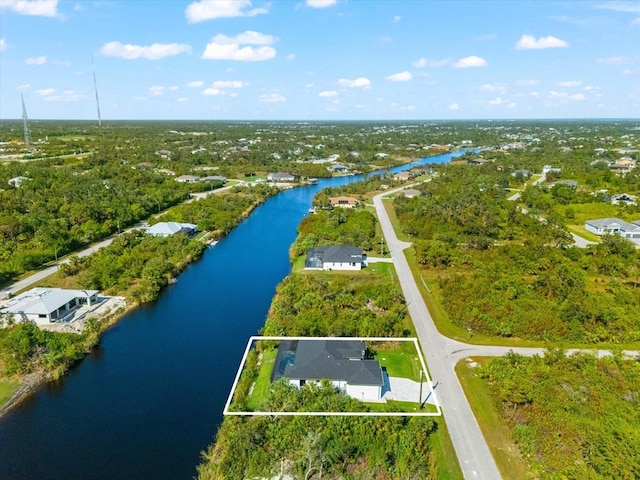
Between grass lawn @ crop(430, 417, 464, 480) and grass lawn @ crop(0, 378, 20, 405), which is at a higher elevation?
grass lawn @ crop(0, 378, 20, 405)

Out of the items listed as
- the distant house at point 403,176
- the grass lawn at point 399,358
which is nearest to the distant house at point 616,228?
the grass lawn at point 399,358

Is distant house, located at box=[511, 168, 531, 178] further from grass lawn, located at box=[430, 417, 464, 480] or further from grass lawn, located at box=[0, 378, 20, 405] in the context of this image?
grass lawn, located at box=[0, 378, 20, 405]

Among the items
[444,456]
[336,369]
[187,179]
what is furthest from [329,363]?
[187,179]

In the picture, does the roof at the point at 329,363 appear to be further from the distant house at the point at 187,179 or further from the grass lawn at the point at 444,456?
the distant house at the point at 187,179

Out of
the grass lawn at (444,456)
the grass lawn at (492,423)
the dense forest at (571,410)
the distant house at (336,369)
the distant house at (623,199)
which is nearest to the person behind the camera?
the dense forest at (571,410)

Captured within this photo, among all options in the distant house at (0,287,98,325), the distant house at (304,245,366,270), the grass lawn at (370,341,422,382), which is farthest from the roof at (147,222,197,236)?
the grass lawn at (370,341,422,382)

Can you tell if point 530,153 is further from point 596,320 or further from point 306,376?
point 306,376
